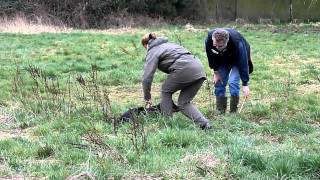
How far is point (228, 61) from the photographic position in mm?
8242

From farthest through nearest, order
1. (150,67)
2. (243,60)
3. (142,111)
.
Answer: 1. (243,60)
2. (142,111)
3. (150,67)

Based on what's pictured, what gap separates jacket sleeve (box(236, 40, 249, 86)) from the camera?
25.7 feet

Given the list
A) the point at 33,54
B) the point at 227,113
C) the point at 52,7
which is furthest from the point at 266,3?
the point at 227,113

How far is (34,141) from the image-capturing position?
6.58 meters

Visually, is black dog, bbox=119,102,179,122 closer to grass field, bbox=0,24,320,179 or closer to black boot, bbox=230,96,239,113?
grass field, bbox=0,24,320,179

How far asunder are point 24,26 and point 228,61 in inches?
648

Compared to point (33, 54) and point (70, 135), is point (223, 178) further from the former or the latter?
point (33, 54)

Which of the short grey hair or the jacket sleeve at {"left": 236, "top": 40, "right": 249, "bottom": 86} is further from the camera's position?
the jacket sleeve at {"left": 236, "top": 40, "right": 249, "bottom": 86}

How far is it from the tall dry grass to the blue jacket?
15042 mm

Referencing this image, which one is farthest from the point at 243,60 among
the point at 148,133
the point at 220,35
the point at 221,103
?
the point at 148,133

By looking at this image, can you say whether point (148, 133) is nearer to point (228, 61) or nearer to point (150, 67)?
point (150, 67)

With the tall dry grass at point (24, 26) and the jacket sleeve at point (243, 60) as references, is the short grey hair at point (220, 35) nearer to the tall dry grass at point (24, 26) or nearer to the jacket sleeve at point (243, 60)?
the jacket sleeve at point (243, 60)

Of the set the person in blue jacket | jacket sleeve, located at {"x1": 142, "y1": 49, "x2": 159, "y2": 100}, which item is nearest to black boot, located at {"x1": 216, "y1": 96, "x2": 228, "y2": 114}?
the person in blue jacket

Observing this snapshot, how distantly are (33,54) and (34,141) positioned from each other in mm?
9291
